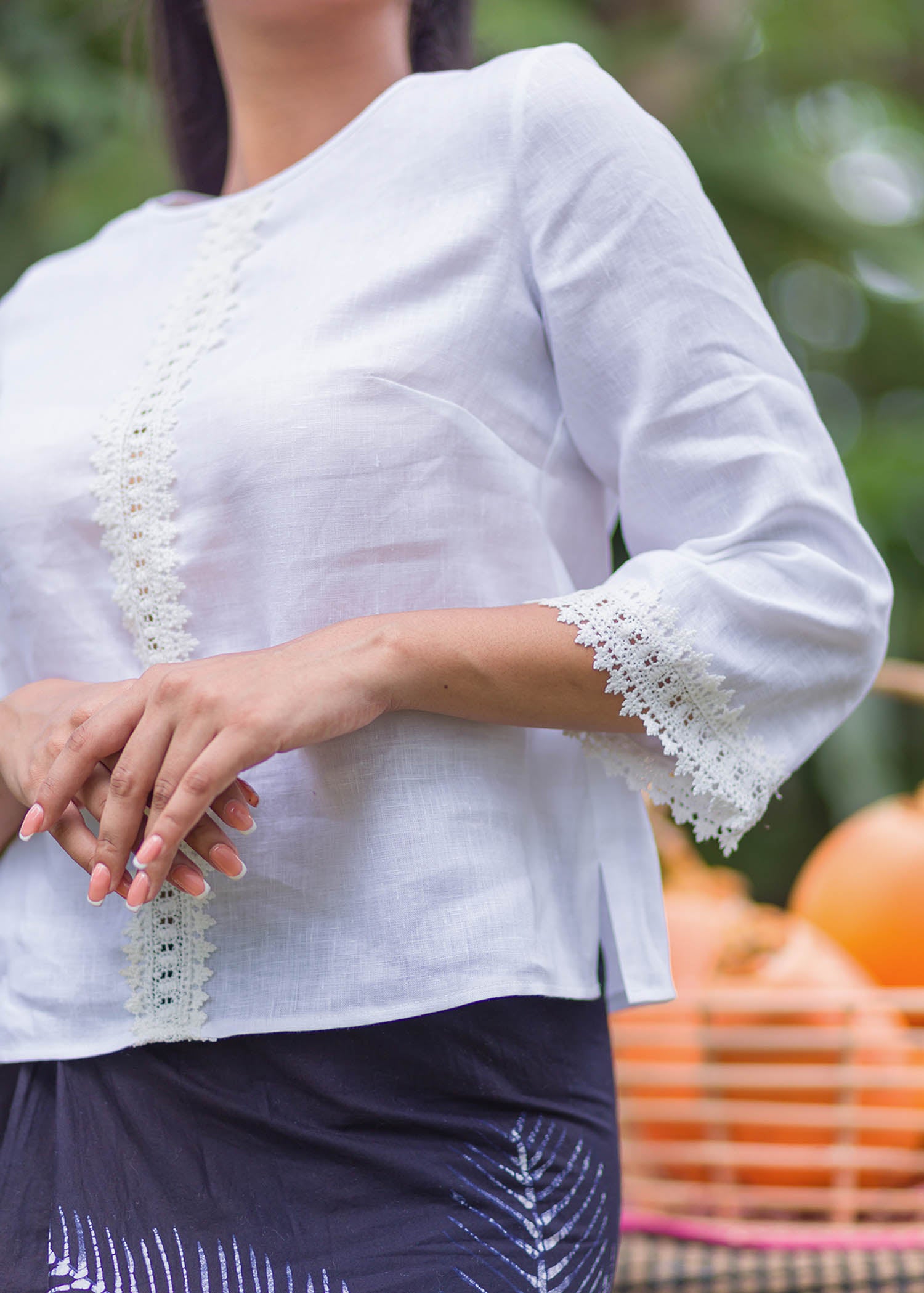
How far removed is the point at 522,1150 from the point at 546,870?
0.15 meters

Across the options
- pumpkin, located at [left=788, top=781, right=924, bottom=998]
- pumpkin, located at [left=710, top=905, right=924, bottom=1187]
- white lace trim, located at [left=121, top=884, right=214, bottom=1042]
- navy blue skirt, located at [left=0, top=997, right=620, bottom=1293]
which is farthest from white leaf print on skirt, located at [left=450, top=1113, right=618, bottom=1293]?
pumpkin, located at [left=788, top=781, right=924, bottom=998]

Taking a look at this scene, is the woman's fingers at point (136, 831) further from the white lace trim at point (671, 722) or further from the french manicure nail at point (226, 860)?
the white lace trim at point (671, 722)

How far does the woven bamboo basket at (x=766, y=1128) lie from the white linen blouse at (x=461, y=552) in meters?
0.34

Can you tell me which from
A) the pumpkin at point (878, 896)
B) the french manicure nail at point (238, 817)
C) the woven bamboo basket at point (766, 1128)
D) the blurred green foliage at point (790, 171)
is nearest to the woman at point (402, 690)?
the french manicure nail at point (238, 817)

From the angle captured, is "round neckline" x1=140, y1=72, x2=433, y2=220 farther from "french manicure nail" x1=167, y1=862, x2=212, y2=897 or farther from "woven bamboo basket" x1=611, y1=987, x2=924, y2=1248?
"woven bamboo basket" x1=611, y1=987, x2=924, y2=1248

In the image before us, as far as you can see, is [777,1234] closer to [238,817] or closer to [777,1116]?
[777,1116]

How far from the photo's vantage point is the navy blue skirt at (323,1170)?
60 cm

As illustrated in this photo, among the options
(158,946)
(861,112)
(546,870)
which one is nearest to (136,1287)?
(158,946)

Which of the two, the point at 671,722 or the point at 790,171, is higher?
the point at 671,722

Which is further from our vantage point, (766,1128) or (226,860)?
(766,1128)

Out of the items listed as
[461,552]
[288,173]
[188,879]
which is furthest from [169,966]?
[288,173]

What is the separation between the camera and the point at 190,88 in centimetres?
110

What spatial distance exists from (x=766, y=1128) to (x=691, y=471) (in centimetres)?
62

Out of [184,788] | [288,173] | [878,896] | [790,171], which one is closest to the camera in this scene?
[184,788]
